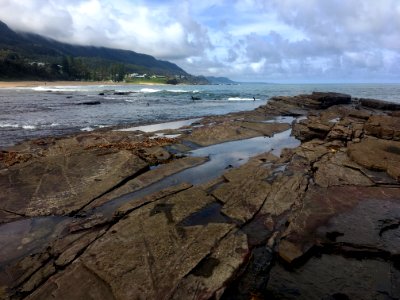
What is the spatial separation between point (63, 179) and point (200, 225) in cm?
680

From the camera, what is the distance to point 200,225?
339 inches

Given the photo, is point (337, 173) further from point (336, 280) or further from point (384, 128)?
point (384, 128)

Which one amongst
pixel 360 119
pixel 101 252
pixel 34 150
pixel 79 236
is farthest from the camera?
pixel 360 119

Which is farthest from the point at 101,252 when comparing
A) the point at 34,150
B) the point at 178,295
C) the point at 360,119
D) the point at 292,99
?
the point at 292,99

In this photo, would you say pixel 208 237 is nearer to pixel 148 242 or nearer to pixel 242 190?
pixel 148 242

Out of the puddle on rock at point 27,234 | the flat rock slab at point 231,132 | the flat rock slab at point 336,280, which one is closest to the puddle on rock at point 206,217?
the flat rock slab at point 336,280

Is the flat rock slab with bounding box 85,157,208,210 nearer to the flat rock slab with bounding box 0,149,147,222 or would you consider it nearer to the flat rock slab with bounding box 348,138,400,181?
the flat rock slab with bounding box 0,149,147,222

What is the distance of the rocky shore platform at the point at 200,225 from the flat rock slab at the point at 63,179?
67 millimetres

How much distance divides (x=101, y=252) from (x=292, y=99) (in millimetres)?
42513

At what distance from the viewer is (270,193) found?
10.9m

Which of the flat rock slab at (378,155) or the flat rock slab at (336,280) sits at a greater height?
the flat rock slab at (378,155)

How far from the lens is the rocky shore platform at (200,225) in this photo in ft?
22.1

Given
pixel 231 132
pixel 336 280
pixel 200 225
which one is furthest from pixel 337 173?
pixel 231 132

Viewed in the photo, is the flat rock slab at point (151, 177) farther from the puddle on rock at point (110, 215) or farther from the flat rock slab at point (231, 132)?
the flat rock slab at point (231, 132)
